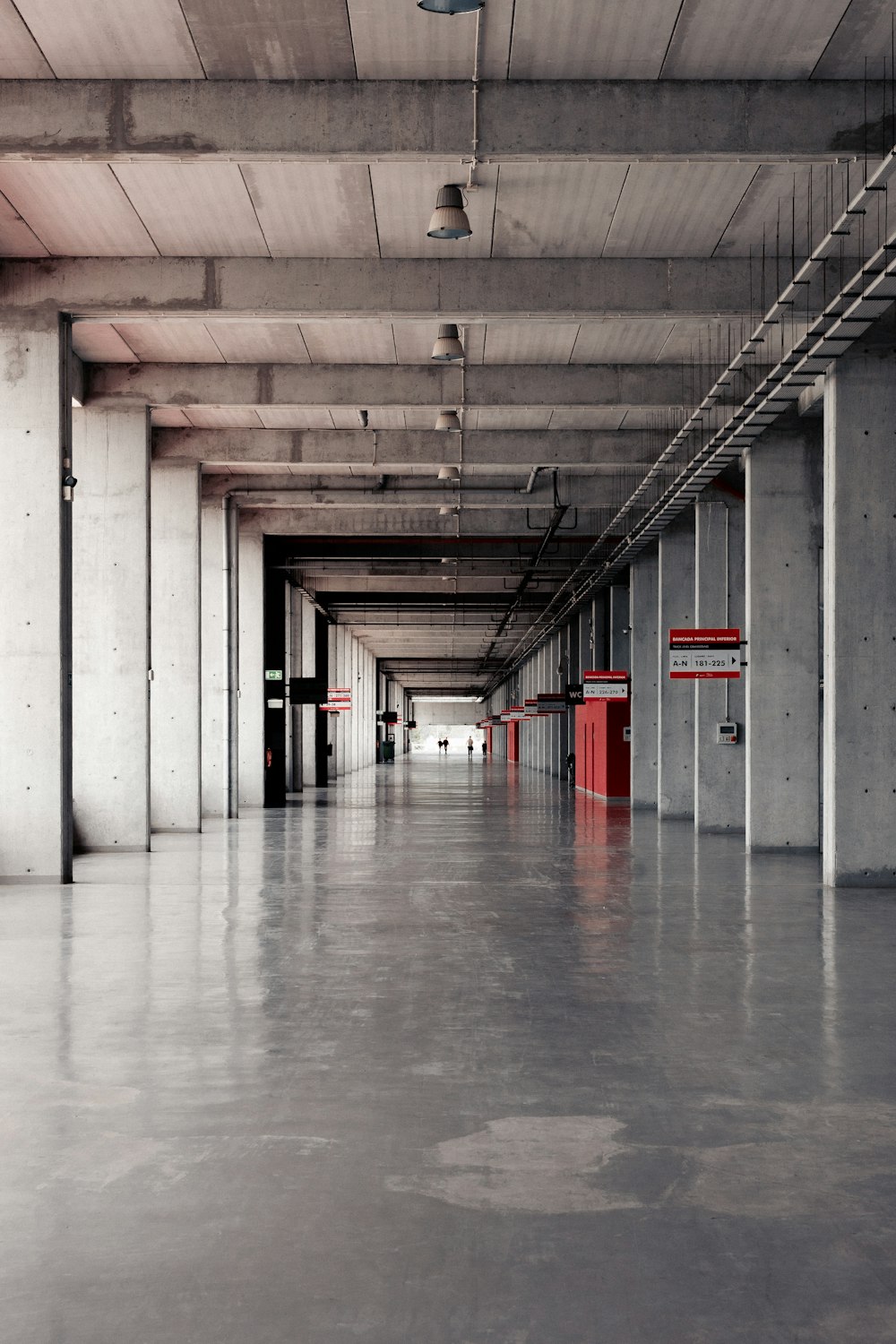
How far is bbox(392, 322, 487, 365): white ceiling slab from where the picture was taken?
19.1 meters

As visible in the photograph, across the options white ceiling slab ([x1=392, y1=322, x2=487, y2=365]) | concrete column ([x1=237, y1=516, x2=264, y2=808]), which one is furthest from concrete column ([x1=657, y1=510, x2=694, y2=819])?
A: concrete column ([x1=237, y1=516, x2=264, y2=808])

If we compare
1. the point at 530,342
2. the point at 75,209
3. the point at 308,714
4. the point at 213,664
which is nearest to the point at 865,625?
the point at 530,342

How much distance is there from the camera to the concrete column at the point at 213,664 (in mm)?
29531

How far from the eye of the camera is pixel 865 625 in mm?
16750

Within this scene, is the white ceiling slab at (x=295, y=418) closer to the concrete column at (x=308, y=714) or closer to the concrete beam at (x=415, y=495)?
the concrete beam at (x=415, y=495)

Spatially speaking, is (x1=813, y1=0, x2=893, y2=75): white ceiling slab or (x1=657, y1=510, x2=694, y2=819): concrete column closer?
(x1=813, y1=0, x2=893, y2=75): white ceiling slab

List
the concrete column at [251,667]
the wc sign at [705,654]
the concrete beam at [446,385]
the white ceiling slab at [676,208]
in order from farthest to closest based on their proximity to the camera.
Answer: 1. the concrete column at [251,667]
2. the wc sign at [705,654]
3. the concrete beam at [446,385]
4. the white ceiling slab at [676,208]

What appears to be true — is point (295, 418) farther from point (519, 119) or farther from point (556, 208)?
point (519, 119)

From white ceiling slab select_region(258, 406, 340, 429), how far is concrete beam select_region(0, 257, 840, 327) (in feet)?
24.4

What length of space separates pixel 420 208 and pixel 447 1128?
11071mm

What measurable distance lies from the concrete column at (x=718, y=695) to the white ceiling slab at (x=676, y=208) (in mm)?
9989

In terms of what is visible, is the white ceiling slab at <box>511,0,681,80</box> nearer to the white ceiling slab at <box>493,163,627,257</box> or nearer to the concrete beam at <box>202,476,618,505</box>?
the white ceiling slab at <box>493,163,627,257</box>

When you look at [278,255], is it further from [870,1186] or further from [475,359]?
[870,1186]

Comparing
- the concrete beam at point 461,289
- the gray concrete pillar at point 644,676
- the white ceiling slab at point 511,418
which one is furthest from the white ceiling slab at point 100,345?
the gray concrete pillar at point 644,676
